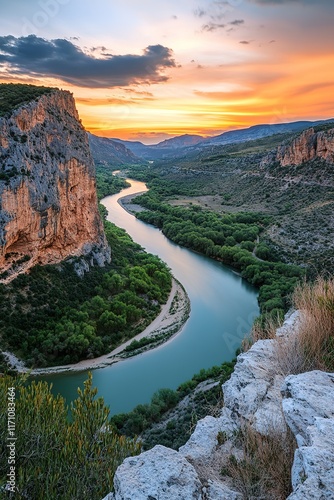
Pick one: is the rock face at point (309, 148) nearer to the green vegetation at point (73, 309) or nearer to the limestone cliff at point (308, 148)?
the limestone cliff at point (308, 148)

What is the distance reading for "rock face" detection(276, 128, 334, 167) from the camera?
57.5 metres

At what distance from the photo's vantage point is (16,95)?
2714 cm

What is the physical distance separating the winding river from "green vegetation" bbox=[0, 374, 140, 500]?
1417 centimetres

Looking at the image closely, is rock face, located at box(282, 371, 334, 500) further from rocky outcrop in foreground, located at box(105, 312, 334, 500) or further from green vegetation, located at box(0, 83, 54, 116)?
green vegetation, located at box(0, 83, 54, 116)

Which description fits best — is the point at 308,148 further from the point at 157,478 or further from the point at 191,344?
the point at 157,478

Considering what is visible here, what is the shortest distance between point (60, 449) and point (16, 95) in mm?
27677

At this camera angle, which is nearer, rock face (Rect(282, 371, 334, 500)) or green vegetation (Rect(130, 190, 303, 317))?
rock face (Rect(282, 371, 334, 500))

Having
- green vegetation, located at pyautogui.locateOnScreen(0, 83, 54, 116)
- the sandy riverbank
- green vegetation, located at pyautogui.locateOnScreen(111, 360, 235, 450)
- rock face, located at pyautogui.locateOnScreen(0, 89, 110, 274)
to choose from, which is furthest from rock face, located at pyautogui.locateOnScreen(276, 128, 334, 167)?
green vegetation, located at pyautogui.locateOnScreen(111, 360, 235, 450)

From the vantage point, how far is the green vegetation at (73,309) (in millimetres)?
22500

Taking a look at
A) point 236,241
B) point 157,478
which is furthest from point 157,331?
point 157,478

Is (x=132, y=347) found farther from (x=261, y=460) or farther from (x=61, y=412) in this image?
(x=261, y=460)

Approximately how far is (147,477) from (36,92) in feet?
100

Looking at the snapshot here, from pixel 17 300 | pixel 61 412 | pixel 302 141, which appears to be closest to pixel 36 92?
pixel 17 300

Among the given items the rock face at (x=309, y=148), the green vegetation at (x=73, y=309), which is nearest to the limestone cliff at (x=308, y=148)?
the rock face at (x=309, y=148)
